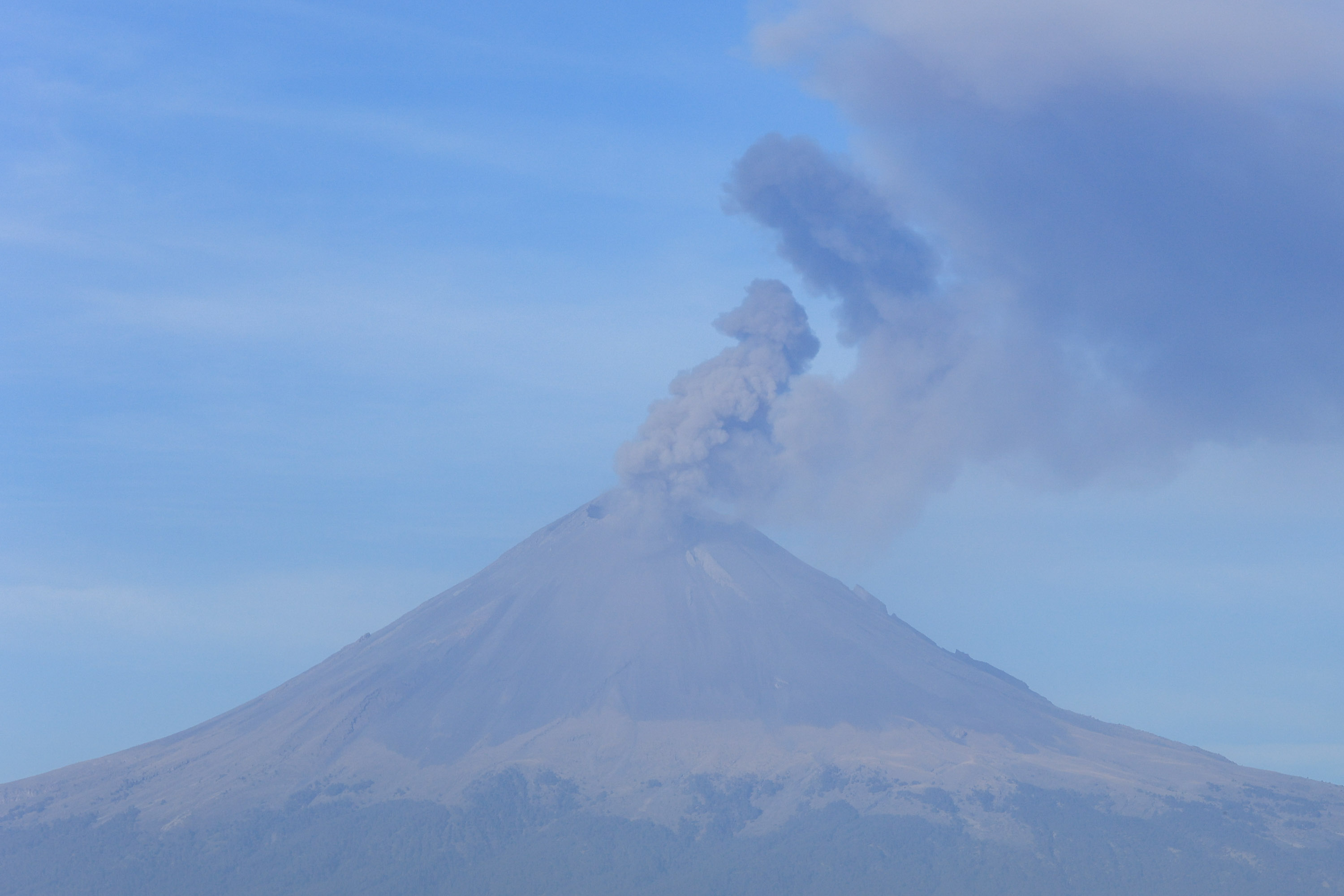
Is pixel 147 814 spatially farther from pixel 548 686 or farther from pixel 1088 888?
pixel 1088 888

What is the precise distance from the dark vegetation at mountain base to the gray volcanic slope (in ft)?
0.52

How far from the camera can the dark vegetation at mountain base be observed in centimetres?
9025

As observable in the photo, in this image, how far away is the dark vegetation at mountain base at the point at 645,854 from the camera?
3553 inches

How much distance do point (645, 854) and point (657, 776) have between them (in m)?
6.07

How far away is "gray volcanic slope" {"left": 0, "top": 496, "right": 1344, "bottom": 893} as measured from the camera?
91.7 metres

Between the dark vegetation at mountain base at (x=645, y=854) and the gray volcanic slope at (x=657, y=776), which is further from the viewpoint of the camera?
the gray volcanic slope at (x=657, y=776)

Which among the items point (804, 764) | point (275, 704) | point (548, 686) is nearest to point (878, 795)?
point (804, 764)

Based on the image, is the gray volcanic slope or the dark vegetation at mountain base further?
the gray volcanic slope

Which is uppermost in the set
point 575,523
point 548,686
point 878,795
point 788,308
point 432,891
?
point 788,308

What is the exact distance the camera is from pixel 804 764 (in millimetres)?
98500

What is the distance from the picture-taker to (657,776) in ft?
319

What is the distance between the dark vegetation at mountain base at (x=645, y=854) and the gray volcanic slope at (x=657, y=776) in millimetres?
158

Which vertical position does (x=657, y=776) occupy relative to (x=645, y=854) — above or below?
above

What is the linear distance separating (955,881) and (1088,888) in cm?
755
